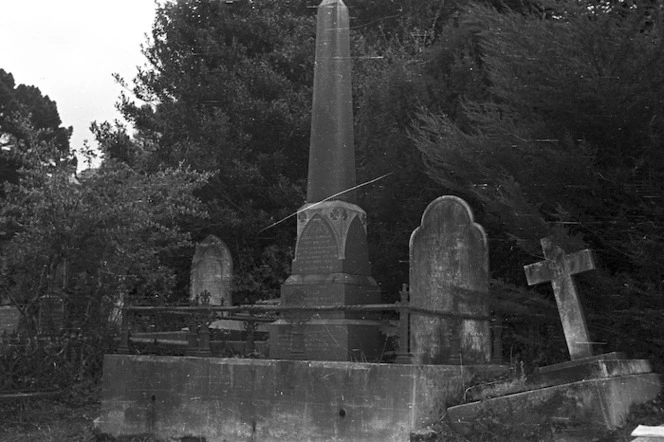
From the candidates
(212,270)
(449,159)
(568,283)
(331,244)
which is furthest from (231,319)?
(212,270)

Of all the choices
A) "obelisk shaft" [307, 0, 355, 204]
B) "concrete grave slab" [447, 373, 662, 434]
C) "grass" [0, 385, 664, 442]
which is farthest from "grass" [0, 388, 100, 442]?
"concrete grave slab" [447, 373, 662, 434]

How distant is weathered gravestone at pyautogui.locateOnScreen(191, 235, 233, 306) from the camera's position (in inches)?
623

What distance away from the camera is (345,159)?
36.8 feet

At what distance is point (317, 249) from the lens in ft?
35.2

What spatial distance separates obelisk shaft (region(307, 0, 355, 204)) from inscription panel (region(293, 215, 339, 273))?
474 mm

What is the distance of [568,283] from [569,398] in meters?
1.54

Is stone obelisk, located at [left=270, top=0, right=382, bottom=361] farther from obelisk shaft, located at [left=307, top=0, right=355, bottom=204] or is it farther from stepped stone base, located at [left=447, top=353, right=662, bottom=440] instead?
stepped stone base, located at [left=447, top=353, right=662, bottom=440]

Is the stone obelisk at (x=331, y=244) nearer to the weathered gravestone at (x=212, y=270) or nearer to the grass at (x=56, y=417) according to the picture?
the grass at (x=56, y=417)

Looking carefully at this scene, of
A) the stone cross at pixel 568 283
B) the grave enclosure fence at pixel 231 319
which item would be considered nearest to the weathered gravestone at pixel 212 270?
the grave enclosure fence at pixel 231 319

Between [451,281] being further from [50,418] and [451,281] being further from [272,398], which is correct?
[50,418]

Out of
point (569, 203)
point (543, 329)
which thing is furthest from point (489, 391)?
point (569, 203)

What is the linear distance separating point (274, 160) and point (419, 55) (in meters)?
5.69

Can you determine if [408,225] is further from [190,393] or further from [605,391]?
[605,391]

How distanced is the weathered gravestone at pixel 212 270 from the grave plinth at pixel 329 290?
5245 mm
